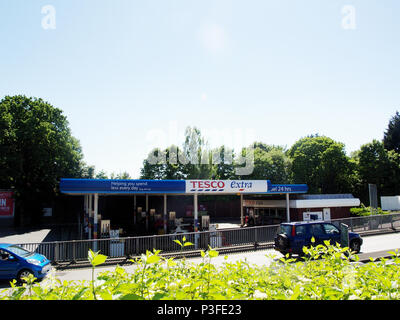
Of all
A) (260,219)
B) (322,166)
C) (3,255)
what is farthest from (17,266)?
(322,166)

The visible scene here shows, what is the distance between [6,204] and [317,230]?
34241 millimetres

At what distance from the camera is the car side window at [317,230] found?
13.9 m

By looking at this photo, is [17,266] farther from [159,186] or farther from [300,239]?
[300,239]

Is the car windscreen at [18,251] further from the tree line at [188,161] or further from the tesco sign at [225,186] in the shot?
the tree line at [188,161]

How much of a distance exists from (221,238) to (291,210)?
1062 cm

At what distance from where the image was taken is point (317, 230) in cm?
1398

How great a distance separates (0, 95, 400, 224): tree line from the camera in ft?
112

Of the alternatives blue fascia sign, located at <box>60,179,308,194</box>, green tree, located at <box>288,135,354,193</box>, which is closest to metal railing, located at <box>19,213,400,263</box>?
blue fascia sign, located at <box>60,179,308,194</box>

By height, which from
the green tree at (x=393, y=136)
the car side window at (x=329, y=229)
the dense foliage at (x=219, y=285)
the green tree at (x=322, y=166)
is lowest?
the car side window at (x=329, y=229)

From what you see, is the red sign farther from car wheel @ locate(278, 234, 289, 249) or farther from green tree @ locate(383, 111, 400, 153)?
green tree @ locate(383, 111, 400, 153)

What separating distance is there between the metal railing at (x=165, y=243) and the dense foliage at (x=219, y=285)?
29.8 ft

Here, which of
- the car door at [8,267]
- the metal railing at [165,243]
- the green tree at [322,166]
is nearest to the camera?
the car door at [8,267]

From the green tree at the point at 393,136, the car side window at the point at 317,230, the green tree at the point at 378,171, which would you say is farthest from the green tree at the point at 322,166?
the car side window at the point at 317,230
